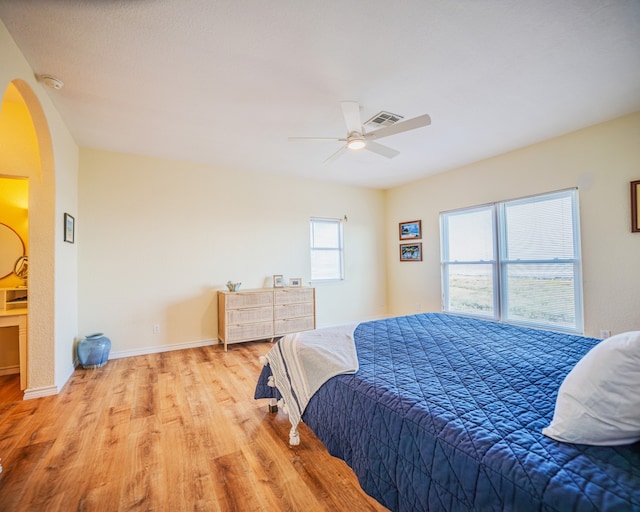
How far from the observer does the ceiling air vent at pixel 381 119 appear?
2832 mm

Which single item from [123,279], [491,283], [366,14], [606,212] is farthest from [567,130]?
[123,279]

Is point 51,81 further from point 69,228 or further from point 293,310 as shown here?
point 293,310

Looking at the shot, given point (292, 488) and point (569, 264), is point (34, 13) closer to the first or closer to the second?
point (292, 488)

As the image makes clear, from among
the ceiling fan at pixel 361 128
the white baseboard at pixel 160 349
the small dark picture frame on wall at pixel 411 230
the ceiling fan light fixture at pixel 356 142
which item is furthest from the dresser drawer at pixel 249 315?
the small dark picture frame on wall at pixel 411 230

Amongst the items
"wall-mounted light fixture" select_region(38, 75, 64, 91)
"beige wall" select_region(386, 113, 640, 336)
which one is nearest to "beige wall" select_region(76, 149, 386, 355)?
"wall-mounted light fixture" select_region(38, 75, 64, 91)

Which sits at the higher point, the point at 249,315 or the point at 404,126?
the point at 404,126

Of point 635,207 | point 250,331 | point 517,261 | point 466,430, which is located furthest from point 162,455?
point 635,207

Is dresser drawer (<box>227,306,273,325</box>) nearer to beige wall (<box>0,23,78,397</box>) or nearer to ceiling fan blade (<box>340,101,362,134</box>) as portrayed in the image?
beige wall (<box>0,23,78,397</box>)

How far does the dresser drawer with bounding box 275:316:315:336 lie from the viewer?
14.3 ft

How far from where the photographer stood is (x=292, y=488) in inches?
61.2

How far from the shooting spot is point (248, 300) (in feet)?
13.5

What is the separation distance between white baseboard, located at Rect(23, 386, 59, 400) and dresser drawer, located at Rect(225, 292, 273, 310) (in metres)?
1.82

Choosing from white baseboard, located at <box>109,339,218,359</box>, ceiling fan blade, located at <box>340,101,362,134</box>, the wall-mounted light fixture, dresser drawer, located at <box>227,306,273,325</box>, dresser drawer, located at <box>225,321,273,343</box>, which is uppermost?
the wall-mounted light fixture

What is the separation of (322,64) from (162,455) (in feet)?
9.22
